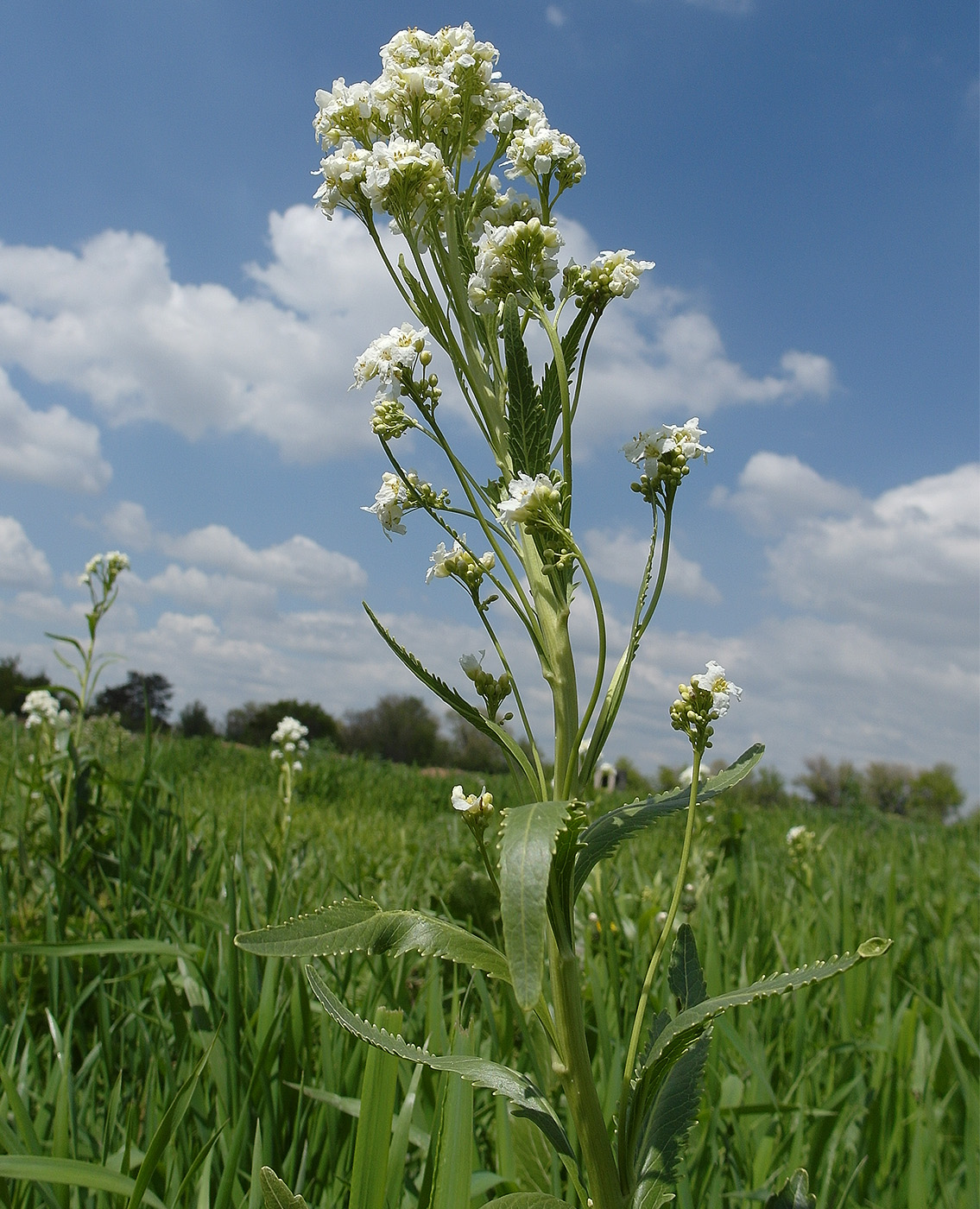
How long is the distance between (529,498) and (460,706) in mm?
369

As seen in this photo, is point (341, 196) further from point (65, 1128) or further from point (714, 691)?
point (65, 1128)

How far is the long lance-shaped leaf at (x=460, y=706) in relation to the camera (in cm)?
138

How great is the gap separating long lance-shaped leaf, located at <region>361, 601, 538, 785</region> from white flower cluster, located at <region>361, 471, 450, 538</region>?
0.19m

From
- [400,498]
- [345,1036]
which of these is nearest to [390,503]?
[400,498]

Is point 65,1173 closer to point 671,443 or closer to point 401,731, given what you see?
point 671,443

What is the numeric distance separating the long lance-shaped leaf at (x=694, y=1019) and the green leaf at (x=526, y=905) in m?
0.28

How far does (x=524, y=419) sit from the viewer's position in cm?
151

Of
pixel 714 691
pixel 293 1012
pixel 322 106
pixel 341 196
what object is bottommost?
pixel 293 1012

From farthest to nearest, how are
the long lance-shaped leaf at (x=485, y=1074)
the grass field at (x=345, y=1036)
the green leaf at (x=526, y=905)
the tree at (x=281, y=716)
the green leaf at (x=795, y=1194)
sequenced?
the tree at (x=281, y=716)
the grass field at (x=345, y=1036)
the green leaf at (x=795, y=1194)
the long lance-shaped leaf at (x=485, y=1074)
the green leaf at (x=526, y=905)

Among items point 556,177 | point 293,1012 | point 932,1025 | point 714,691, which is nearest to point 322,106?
point 556,177

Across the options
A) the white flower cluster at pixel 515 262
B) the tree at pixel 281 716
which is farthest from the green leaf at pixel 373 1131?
the tree at pixel 281 716

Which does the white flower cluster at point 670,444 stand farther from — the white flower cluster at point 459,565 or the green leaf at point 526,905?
the green leaf at point 526,905

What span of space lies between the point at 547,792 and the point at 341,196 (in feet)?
3.91

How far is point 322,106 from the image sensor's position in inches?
67.1
